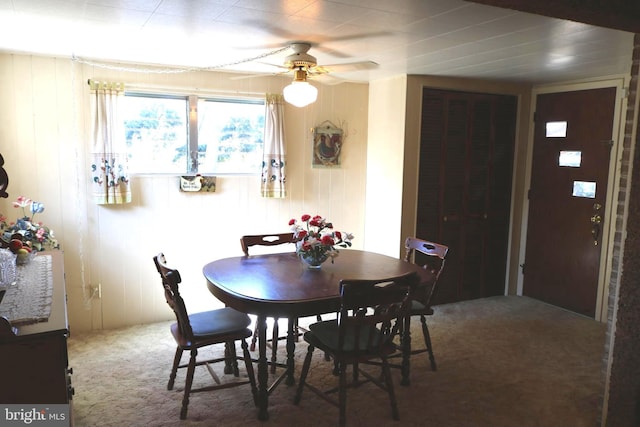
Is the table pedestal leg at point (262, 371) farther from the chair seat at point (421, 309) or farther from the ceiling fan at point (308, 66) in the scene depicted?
the ceiling fan at point (308, 66)

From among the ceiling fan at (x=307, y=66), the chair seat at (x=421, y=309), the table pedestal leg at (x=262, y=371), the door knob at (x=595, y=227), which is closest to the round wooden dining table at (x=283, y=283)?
the table pedestal leg at (x=262, y=371)

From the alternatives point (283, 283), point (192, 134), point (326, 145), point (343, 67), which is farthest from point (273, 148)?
point (283, 283)

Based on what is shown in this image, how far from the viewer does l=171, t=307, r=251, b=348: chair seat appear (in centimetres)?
261

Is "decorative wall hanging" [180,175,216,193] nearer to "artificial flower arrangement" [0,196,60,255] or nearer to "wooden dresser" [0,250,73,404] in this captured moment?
"artificial flower arrangement" [0,196,60,255]

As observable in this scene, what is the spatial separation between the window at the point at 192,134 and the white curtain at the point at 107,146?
0.41 feet

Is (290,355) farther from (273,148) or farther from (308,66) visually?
(273,148)

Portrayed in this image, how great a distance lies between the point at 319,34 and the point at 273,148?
5.14 feet

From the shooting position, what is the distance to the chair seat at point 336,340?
256cm

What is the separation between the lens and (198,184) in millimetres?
4062

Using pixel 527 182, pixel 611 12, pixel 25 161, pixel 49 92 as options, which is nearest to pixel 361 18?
pixel 611 12

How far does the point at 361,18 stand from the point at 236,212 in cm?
225

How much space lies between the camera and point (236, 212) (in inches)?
168

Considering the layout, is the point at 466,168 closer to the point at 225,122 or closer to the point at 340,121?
the point at 340,121

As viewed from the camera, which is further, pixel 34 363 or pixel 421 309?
pixel 421 309
